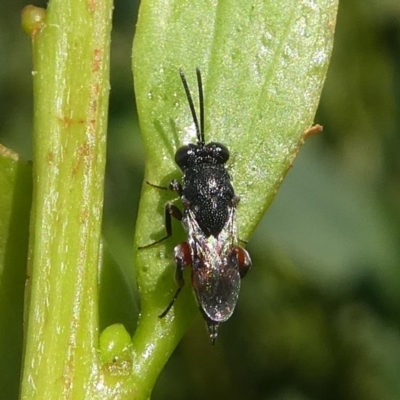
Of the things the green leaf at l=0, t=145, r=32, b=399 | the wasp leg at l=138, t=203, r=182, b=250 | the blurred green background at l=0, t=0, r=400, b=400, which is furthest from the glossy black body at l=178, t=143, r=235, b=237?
the blurred green background at l=0, t=0, r=400, b=400

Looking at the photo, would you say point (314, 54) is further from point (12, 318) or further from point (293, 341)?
point (293, 341)

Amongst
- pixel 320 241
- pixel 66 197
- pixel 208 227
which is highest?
pixel 66 197

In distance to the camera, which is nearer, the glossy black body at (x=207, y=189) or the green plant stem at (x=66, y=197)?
the green plant stem at (x=66, y=197)

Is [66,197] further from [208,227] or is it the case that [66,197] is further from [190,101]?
[208,227]

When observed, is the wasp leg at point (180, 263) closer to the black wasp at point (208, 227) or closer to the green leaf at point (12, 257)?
the black wasp at point (208, 227)

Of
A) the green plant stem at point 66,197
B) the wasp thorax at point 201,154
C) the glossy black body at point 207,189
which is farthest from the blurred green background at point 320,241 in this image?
the green plant stem at point 66,197

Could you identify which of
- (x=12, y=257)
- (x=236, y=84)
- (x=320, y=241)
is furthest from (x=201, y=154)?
(x=320, y=241)

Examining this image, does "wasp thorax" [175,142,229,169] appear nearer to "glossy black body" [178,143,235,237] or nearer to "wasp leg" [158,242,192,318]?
"glossy black body" [178,143,235,237]
